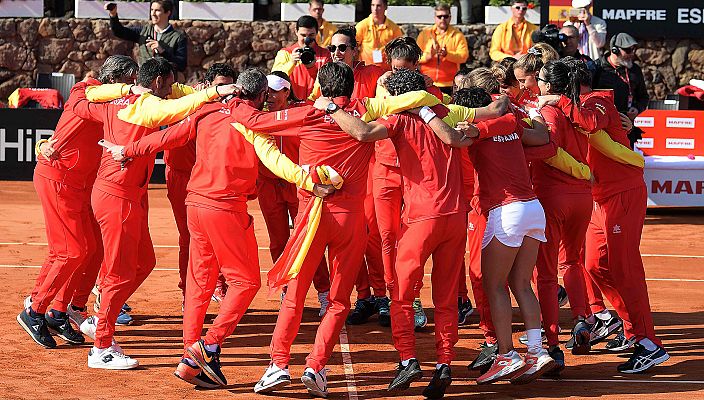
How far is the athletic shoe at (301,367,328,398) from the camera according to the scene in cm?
870

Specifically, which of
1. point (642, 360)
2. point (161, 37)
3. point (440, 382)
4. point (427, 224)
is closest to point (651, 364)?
point (642, 360)

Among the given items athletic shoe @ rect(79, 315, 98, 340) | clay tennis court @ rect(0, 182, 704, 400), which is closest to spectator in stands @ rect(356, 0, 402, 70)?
clay tennis court @ rect(0, 182, 704, 400)

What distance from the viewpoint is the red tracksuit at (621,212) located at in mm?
9742

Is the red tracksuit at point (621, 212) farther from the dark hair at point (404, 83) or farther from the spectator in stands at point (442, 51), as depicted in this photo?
the spectator in stands at point (442, 51)

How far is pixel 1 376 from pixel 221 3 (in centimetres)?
1303

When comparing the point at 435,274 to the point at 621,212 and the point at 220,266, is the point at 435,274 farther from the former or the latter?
the point at 621,212

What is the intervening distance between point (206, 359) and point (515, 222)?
2.43 meters

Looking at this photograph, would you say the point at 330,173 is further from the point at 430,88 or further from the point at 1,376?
the point at 1,376

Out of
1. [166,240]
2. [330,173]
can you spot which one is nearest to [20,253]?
[166,240]

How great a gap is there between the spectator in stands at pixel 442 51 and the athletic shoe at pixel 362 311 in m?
7.03

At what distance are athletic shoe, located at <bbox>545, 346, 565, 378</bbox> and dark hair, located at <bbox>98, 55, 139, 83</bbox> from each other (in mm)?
3972

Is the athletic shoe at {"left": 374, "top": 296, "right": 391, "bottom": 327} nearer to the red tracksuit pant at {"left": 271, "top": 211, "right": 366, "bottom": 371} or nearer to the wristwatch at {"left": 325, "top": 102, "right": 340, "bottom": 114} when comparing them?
the red tracksuit pant at {"left": 271, "top": 211, "right": 366, "bottom": 371}

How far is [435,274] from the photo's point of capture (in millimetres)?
8875

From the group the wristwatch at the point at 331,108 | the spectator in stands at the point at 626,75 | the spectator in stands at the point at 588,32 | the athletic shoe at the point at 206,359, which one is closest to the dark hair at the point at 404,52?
the wristwatch at the point at 331,108
